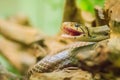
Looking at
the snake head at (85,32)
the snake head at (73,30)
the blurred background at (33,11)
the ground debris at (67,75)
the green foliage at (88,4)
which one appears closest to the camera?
the ground debris at (67,75)

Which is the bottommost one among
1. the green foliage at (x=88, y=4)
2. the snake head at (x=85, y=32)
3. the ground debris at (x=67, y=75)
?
the ground debris at (x=67, y=75)

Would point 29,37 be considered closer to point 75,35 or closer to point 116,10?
point 75,35

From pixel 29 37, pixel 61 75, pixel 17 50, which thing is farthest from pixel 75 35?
pixel 17 50

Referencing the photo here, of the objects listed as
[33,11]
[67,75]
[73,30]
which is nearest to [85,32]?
[73,30]

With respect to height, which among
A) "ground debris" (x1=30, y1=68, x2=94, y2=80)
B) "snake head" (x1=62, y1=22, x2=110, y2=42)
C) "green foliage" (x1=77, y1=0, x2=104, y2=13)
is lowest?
"ground debris" (x1=30, y1=68, x2=94, y2=80)

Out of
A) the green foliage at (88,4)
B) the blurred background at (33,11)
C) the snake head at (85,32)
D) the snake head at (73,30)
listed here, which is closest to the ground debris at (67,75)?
the snake head at (85,32)

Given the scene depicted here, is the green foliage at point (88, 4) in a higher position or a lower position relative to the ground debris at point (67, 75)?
higher

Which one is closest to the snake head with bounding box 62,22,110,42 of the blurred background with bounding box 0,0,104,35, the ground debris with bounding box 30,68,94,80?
the ground debris with bounding box 30,68,94,80

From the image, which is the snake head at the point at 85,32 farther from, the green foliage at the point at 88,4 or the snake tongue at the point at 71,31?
the green foliage at the point at 88,4

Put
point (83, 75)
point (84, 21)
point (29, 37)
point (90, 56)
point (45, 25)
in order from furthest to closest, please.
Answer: point (45, 25)
point (29, 37)
point (84, 21)
point (83, 75)
point (90, 56)

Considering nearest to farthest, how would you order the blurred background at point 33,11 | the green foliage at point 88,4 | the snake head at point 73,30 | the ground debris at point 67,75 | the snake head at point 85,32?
the ground debris at point 67,75 < the snake head at point 85,32 < the snake head at point 73,30 < the green foliage at point 88,4 < the blurred background at point 33,11

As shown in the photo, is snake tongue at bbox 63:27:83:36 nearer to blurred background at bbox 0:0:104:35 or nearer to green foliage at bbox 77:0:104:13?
green foliage at bbox 77:0:104:13
